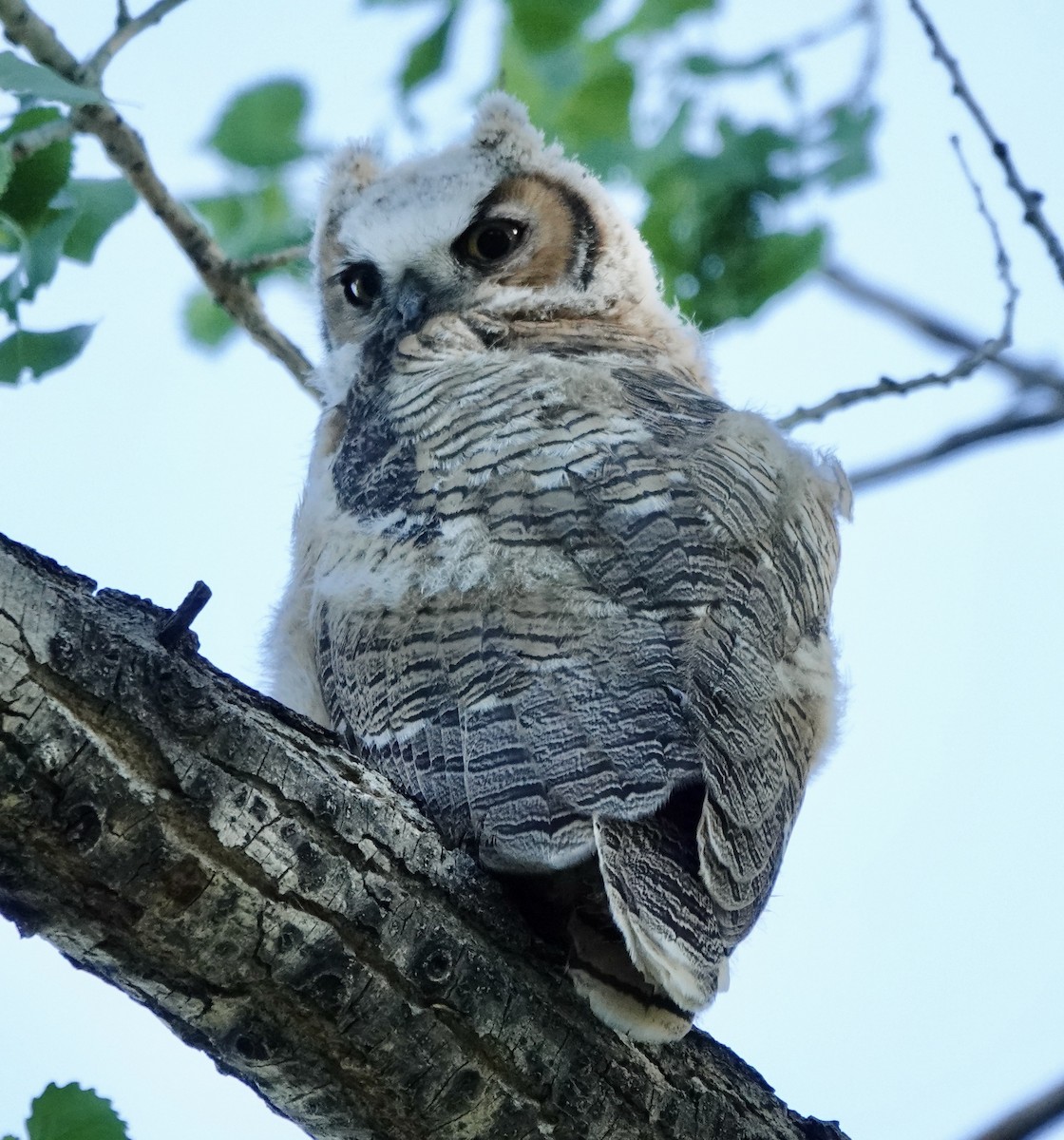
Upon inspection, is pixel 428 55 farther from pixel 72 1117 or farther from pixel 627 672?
pixel 72 1117

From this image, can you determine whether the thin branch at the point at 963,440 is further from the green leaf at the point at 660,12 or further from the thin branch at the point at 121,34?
the thin branch at the point at 121,34

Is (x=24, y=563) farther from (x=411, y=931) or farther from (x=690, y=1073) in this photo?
(x=690, y=1073)

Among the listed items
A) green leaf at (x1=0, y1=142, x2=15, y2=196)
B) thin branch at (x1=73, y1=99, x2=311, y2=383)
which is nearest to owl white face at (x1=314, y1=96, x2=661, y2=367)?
thin branch at (x1=73, y1=99, x2=311, y2=383)

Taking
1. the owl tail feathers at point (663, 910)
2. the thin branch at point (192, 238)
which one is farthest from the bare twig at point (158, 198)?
the owl tail feathers at point (663, 910)

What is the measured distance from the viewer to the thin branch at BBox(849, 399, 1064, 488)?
306 centimetres

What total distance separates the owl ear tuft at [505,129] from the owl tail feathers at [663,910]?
2.06 m

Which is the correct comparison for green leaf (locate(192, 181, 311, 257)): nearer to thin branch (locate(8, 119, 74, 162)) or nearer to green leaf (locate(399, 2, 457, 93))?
green leaf (locate(399, 2, 457, 93))

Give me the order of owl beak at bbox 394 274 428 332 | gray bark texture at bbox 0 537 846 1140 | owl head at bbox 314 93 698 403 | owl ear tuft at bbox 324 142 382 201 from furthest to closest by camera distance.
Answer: owl ear tuft at bbox 324 142 382 201 < owl head at bbox 314 93 698 403 < owl beak at bbox 394 274 428 332 < gray bark texture at bbox 0 537 846 1140

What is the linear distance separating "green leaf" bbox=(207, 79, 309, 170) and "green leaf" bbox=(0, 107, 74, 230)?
836 millimetres

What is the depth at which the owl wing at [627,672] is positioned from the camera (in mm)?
1837

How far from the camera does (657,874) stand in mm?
1783

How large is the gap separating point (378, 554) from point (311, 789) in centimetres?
60

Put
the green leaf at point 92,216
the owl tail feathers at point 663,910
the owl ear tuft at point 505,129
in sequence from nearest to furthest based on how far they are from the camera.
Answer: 1. the owl tail feathers at point 663,910
2. the green leaf at point 92,216
3. the owl ear tuft at point 505,129

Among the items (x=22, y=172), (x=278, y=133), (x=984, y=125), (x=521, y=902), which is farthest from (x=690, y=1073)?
(x=278, y=133)
